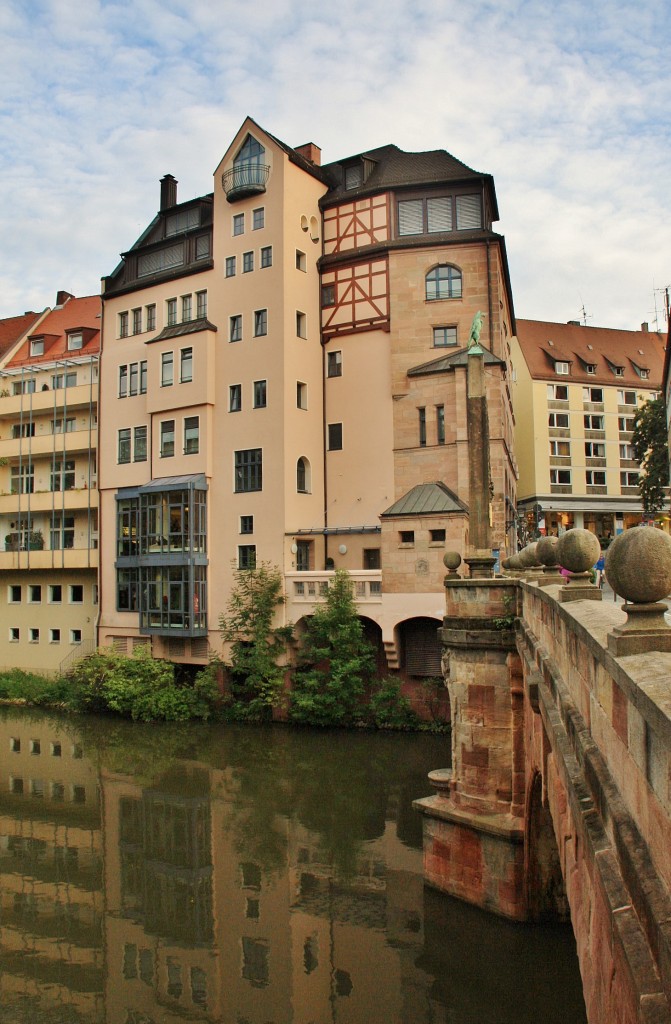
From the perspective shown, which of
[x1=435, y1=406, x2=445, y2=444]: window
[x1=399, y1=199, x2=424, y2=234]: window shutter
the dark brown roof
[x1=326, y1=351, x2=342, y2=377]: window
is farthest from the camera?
the dark brown roof

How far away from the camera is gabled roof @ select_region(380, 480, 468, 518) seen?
25828 millimetres

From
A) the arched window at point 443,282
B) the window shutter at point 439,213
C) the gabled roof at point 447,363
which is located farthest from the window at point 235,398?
the window shutter at point 439,213

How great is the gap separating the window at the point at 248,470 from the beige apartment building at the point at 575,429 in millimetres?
19063

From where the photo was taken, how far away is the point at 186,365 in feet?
105

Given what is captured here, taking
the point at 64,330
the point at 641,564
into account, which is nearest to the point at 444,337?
the point at 64,330

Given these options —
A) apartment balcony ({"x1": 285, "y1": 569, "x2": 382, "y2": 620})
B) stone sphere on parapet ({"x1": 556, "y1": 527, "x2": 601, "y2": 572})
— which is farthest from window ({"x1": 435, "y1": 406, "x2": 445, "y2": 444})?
stone sphere on parapet ({"x1": 556, "y1": 527, "x2": 601, "y2": 572})

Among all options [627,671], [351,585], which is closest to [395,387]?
[351,585]

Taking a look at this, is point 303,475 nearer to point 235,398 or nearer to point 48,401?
point 235,398

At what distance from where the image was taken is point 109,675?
3122cm

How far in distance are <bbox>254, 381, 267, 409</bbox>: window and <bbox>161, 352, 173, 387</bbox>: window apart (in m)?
4.07

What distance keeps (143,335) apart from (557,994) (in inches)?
1131

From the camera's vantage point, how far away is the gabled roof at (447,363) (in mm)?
27969

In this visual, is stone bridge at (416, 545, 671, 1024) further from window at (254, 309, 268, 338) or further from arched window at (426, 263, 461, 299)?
window at (254, 309, 268, 338)

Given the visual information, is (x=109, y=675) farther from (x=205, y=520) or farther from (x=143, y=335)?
(x=143, y=335)
